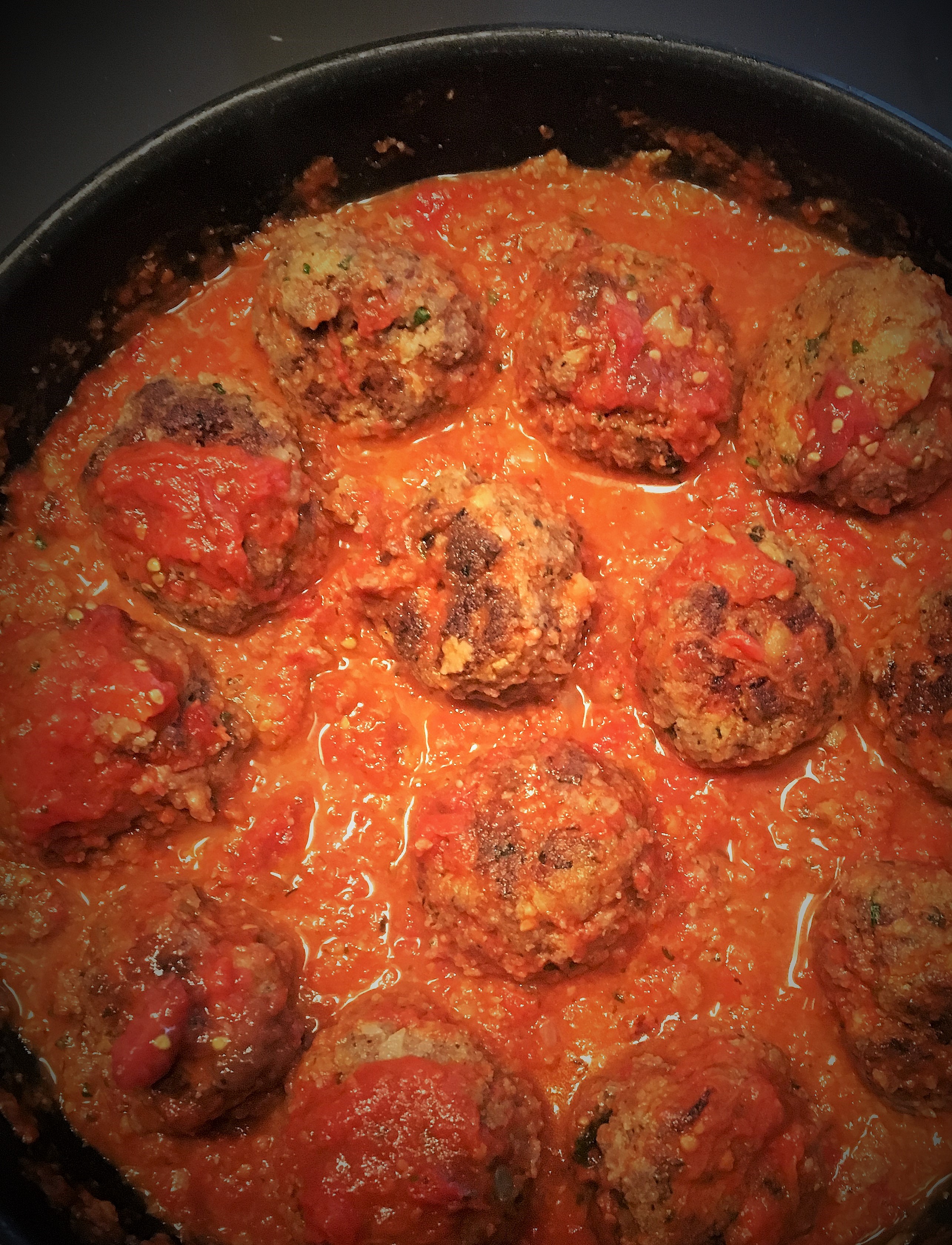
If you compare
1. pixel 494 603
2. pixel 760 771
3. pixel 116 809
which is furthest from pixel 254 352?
pixel 760 771

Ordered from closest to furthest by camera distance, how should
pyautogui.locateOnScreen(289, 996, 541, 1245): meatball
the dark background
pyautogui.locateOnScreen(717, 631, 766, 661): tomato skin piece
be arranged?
pyautogui.locateOnScreen(289, 996, 541, 1245): meatball → pyautogui.locateOnScreen(717, 631, 766, 661): tomato skin piece → the dark background

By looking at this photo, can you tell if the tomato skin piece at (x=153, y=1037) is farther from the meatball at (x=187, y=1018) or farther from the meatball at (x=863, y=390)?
the meatball at (x=863, y=390)

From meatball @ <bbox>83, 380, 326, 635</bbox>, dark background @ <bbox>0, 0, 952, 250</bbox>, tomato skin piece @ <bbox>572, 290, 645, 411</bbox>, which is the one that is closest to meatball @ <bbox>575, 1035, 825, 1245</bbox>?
meatball @ <bbox>83, 380, 326, 635</bbox>

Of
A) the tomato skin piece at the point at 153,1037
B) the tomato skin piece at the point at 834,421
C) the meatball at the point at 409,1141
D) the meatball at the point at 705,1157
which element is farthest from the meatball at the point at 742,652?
the tomato skin piece at the point at 153,1037

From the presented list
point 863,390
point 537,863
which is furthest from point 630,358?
point 537,863

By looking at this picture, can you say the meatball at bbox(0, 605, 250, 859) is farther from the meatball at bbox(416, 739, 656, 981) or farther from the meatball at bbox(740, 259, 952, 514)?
the meatball at bbox(740, 259, 952, 514)

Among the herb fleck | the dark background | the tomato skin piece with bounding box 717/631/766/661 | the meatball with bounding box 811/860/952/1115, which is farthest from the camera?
the dark background

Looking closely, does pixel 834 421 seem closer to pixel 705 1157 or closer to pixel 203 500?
pixel 203 500
